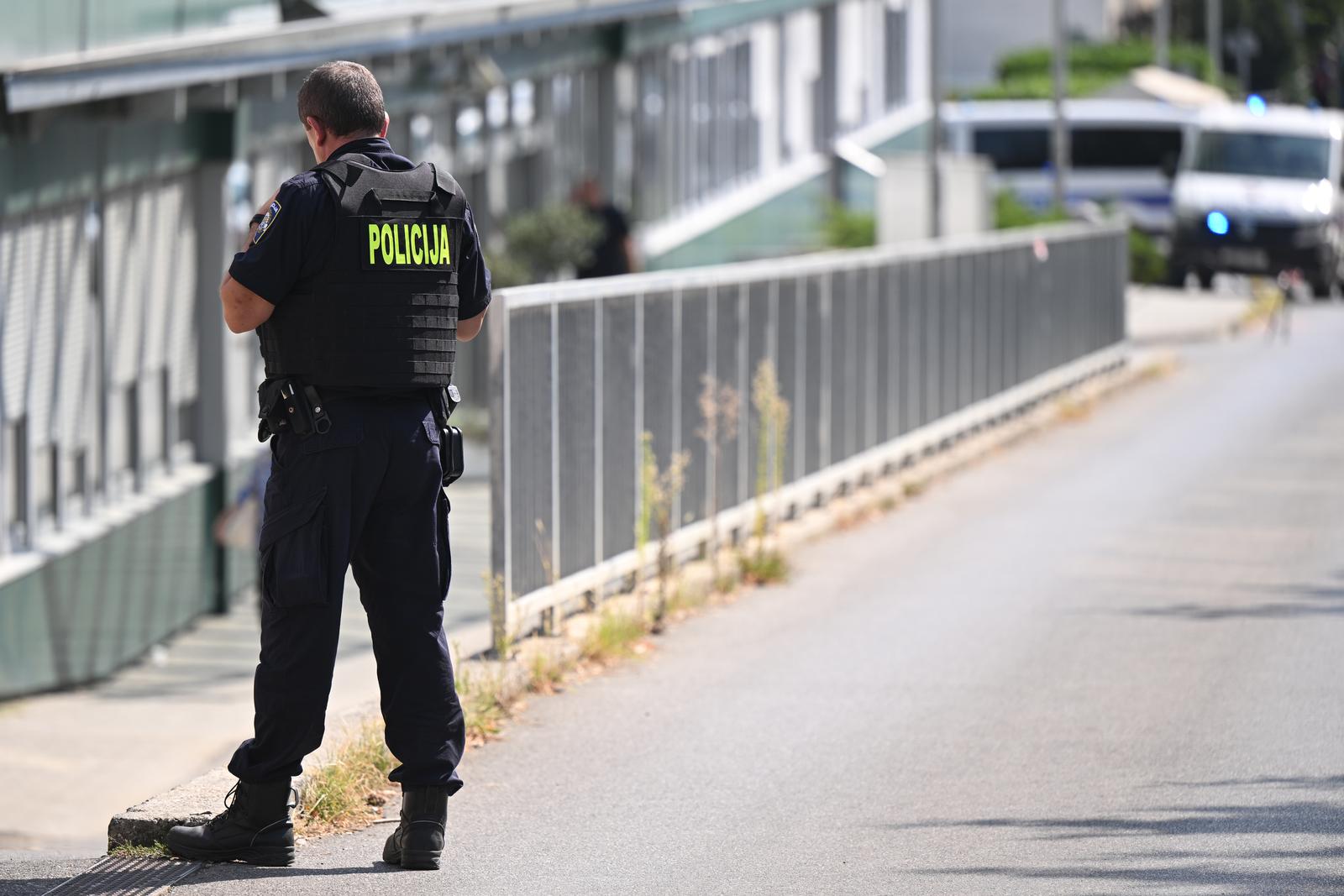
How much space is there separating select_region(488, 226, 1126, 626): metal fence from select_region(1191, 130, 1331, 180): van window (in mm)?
18034

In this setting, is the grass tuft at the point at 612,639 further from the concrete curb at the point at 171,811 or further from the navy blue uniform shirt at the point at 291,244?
the navy blue uniform shirt at the point at 291,244

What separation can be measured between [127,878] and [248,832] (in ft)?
0.97

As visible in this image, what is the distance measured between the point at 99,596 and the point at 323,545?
318 inches

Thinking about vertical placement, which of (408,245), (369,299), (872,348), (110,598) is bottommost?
(110,598)

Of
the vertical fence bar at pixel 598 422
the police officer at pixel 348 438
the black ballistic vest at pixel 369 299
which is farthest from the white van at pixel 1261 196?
the black ballistic vest at pixel 369 299

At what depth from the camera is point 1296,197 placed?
3497 centimetres

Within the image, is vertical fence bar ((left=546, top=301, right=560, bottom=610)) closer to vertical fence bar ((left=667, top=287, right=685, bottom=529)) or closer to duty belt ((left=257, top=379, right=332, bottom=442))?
vertical fence bar ((left=667, top=287, right=685, bottom=529))

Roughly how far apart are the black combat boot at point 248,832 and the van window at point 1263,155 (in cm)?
3188

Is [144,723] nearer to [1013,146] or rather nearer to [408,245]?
[408,245]

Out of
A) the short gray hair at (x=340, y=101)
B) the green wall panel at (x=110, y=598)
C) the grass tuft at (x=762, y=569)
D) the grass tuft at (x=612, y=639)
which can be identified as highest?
the short gray hair at (x=340, y=101)

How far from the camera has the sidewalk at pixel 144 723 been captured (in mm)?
9930

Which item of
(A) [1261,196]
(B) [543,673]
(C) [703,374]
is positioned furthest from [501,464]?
(A) [1261,196]

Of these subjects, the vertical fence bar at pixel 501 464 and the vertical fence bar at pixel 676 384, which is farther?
the vertical fence bar at pixel 676 384

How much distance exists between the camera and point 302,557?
208 inches
